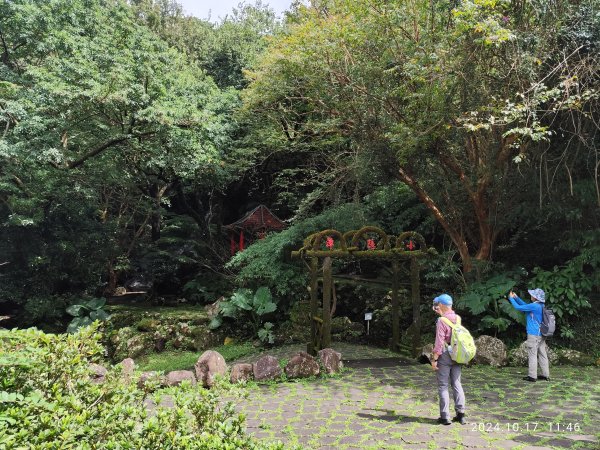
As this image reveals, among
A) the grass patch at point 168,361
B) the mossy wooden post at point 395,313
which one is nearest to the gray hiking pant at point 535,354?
the mossy wooden post at point 395,313

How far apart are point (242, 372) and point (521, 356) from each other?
512 cm

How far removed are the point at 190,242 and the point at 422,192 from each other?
11.8 metres

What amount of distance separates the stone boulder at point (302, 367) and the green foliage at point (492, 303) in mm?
3589

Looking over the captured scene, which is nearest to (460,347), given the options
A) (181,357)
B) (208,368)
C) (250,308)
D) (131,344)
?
(208,368)

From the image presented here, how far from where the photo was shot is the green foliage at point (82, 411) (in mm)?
2539

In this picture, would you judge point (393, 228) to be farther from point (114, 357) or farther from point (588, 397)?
point (114, 357)

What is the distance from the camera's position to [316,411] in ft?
17.7

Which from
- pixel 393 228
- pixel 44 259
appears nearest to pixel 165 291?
pixel 44 259

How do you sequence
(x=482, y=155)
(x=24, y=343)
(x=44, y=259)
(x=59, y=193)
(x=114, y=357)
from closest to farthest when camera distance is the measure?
1. (x=24, y=343)
2. (x=482, y=155)
3. (x=114, y=357)
4. (x=59, y=193)
5. (x=44, y=259)

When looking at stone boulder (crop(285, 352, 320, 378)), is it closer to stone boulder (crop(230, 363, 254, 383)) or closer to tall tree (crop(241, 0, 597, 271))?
stone boulder (crop(230, 363, 254, 383))

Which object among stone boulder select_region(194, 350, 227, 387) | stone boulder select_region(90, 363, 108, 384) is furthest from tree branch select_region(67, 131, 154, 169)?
stone boulder select_region(194, 350, 227, 387)

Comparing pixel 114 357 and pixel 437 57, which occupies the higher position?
pixel 437 57

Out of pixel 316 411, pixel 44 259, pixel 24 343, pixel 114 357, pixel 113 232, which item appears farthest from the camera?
pixel 113 232

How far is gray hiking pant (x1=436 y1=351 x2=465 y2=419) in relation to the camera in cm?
480
